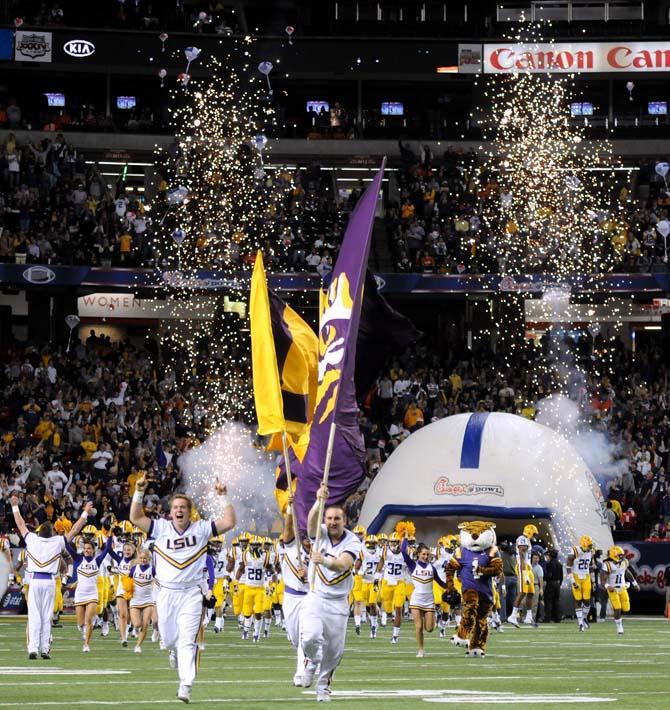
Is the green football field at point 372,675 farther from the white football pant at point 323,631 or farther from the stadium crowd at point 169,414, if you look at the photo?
the stadium crowd at point 169,414

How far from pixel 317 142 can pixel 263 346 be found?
34469 mm

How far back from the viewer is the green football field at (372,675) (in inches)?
564

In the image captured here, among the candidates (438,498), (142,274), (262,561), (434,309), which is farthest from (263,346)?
(434,309)

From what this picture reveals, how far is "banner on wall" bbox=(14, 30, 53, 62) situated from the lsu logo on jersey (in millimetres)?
35917

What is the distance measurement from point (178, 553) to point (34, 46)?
1426 inches

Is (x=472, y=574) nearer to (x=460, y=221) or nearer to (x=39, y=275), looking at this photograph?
(x=39, y=275)

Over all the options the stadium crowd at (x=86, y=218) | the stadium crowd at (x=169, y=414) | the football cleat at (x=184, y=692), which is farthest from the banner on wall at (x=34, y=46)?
the football cleat at (x=184, y=692)

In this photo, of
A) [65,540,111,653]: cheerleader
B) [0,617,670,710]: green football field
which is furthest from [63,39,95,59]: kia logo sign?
[65,540,111,653]: cheerleader

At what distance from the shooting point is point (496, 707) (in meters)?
13.4

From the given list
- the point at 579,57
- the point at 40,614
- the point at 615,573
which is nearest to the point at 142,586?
the point at 40,614

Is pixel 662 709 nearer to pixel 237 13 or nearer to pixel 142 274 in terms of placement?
pixel 142 274

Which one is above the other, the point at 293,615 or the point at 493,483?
the point at 493,483

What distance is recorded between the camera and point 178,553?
562 inches

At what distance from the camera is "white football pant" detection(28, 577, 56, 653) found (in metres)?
20.9
